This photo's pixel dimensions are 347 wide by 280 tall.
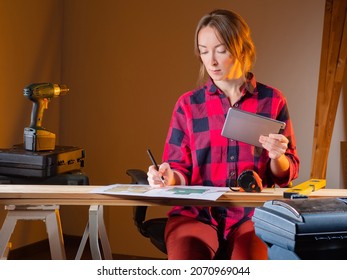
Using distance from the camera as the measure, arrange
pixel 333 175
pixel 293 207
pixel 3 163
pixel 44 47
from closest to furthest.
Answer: pixel 293 207 → pixel 3 163 → pixel 333 175 → pixel 44 47

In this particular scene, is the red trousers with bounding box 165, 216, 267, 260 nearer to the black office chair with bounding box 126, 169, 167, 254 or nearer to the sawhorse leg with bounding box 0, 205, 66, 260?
the black office chair with bounding box 126, 169, 167, 254

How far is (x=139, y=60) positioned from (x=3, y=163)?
1557 mm

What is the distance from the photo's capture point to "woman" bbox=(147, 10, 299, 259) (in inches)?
78.2

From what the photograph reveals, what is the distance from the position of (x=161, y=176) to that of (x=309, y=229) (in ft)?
2.70

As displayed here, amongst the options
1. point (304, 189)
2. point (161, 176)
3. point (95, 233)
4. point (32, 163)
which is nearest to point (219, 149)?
point (161, 176)

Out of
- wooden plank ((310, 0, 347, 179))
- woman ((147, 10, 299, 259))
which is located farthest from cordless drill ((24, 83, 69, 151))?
wooden plank ((310, 0, 347, 179))

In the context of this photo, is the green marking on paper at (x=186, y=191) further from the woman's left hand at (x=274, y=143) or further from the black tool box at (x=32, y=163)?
the black tool box at (x=32, y=163)

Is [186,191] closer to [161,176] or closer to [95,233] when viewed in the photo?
[161,176]

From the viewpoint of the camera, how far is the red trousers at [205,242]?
1905 mm

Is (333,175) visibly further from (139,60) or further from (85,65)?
(85,65)

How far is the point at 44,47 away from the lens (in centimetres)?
414

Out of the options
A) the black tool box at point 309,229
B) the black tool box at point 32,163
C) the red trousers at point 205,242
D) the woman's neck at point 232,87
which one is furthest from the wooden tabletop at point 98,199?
the black tool box at point 32,163

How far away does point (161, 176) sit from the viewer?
2.11 meters

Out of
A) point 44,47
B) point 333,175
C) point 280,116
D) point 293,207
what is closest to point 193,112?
point 280,116
